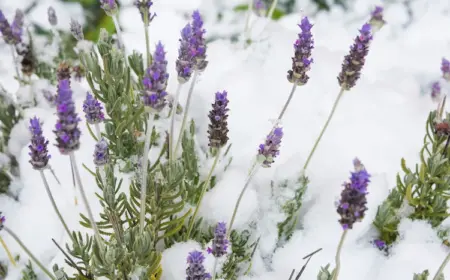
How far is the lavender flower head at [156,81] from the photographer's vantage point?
76cm

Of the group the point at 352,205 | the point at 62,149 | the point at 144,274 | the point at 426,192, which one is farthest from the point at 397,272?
the point at 62,149

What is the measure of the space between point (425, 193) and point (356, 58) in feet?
1.33

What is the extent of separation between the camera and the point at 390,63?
2.01 m

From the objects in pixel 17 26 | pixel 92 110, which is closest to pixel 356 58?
pixel 92 110

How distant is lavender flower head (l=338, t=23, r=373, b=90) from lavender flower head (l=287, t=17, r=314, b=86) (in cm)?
9

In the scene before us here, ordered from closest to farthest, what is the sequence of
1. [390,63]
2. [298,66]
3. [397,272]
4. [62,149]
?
1. [62,149]
2. [298,66]
3. [397,272]
4. [390,63]

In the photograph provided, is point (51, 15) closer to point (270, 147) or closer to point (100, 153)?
point (100, 153)

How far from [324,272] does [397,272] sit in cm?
38

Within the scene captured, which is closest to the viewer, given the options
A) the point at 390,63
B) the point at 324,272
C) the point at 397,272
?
the point at 324,272

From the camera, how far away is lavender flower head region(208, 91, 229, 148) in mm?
983

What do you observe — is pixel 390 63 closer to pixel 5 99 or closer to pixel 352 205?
pixel 352 205

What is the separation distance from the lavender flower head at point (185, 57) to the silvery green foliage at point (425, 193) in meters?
0.62

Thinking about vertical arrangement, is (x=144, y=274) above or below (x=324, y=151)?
below

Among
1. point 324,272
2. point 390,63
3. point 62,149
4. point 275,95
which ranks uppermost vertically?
point 390,63
